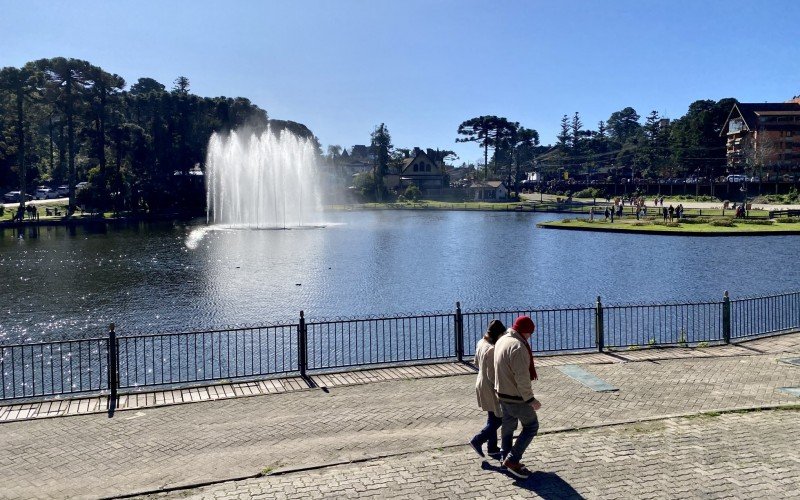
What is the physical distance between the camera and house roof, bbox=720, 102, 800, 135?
124 m

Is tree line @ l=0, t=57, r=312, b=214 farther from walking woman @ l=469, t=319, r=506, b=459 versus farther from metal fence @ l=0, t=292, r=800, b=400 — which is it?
walking woman @ l=469, t=319, r=506, b=459

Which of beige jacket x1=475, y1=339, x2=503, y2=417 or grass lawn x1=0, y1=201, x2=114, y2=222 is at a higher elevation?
grass lawn x1=0, y1=201, x2=114, y2=222

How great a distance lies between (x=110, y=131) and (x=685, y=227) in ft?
253

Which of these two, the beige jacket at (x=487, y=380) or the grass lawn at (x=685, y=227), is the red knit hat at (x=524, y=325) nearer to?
the beige jacket at (x=487, y=380)

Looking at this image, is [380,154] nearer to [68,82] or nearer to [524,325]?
[68,82]

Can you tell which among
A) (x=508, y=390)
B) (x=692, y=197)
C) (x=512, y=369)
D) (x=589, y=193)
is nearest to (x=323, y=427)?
(x=508, y=390)

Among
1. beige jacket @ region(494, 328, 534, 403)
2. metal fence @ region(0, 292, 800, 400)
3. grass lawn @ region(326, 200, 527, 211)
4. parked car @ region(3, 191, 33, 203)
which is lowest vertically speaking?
metal fence @ region(0, 292, 800, 400)

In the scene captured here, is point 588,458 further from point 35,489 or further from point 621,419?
point 35,489

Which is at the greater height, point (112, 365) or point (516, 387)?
point (516, 387)

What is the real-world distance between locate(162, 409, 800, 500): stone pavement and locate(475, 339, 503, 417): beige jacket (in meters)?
0.99

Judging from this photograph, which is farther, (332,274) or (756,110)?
(756,110)

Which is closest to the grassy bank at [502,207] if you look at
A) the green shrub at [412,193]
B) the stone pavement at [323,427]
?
the green shrub at [412,193]

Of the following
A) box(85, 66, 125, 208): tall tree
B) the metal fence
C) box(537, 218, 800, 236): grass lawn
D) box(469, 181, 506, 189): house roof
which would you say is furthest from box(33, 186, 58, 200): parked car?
the metal fence

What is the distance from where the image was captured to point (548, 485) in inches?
369
